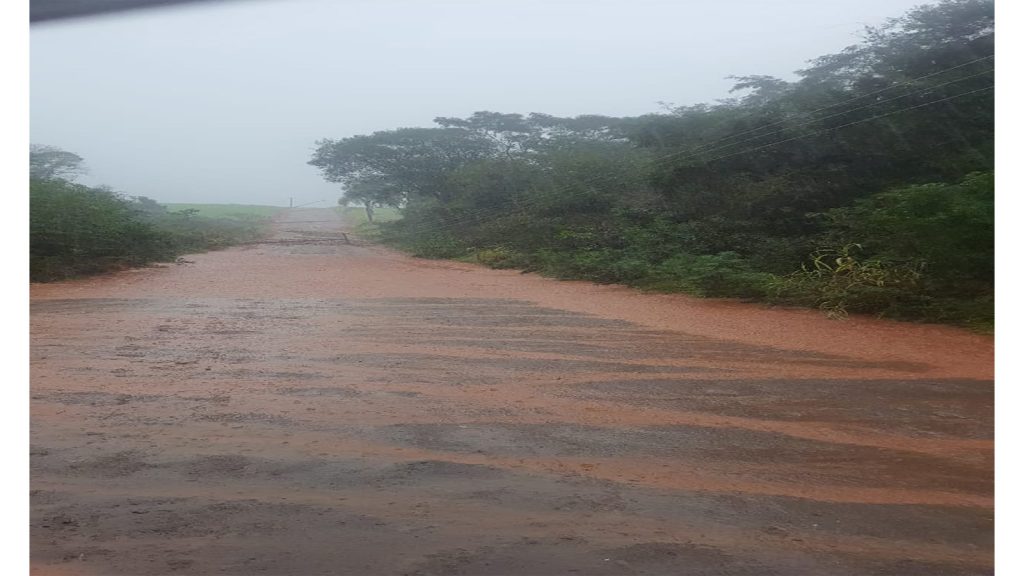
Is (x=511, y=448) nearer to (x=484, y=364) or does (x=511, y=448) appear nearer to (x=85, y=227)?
(x=484, y=364)

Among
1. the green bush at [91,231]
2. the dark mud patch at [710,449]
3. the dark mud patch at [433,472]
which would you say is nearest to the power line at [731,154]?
the green bush at [91,231]

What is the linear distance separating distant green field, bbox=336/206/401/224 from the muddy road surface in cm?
1814

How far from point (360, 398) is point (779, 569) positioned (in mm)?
3767

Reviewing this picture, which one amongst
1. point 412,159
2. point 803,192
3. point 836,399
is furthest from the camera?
point 412,159

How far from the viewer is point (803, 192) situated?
1505 cm

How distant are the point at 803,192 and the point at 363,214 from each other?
18.4m

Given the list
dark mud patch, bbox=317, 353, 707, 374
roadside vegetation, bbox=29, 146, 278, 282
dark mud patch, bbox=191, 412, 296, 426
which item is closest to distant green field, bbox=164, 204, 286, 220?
roadside vegetation, bbox=29, 146, 278, 282

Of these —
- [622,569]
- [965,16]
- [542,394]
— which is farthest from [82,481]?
[965,16]

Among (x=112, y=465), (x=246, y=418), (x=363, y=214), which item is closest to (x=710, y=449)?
(x=246, y=418)

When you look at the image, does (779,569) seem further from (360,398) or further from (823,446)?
(360,398)

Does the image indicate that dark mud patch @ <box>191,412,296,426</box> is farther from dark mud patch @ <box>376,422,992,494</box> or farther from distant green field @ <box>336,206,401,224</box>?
distant green field @ <box>336,206,401,224</box>

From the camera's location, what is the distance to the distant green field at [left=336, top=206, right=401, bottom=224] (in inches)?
1099

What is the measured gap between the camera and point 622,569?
3059 millimetres

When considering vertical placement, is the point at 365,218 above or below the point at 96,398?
above
